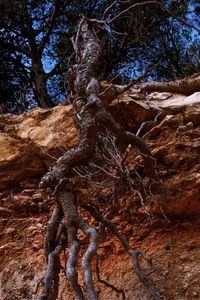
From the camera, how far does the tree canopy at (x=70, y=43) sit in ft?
26.4

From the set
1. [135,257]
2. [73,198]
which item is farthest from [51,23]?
[135,257]

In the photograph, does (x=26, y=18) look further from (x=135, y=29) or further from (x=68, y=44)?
(x=135, y=29)

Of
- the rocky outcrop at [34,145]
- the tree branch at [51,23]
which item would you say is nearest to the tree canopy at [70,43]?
the tree branch at [51,23]

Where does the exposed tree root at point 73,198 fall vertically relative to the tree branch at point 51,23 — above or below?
below

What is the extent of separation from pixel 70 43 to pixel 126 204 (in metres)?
4.94

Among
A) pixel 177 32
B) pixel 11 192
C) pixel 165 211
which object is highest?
pixel 177 32

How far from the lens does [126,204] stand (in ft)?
14.1

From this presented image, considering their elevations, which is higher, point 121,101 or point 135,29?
point 135,29

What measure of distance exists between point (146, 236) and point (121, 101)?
2.08m

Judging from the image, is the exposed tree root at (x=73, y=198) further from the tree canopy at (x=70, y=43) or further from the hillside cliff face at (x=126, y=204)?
the tree canopy at (x=70, y=43)

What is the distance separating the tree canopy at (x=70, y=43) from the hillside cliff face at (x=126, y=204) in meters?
2.60

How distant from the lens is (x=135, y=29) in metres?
8.03

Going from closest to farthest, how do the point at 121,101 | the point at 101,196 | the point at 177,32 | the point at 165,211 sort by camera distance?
the point at 165,211 < the point at 101,196 < the point at 121,101 < the point at 177,32

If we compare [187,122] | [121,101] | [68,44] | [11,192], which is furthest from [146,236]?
[68,44]
